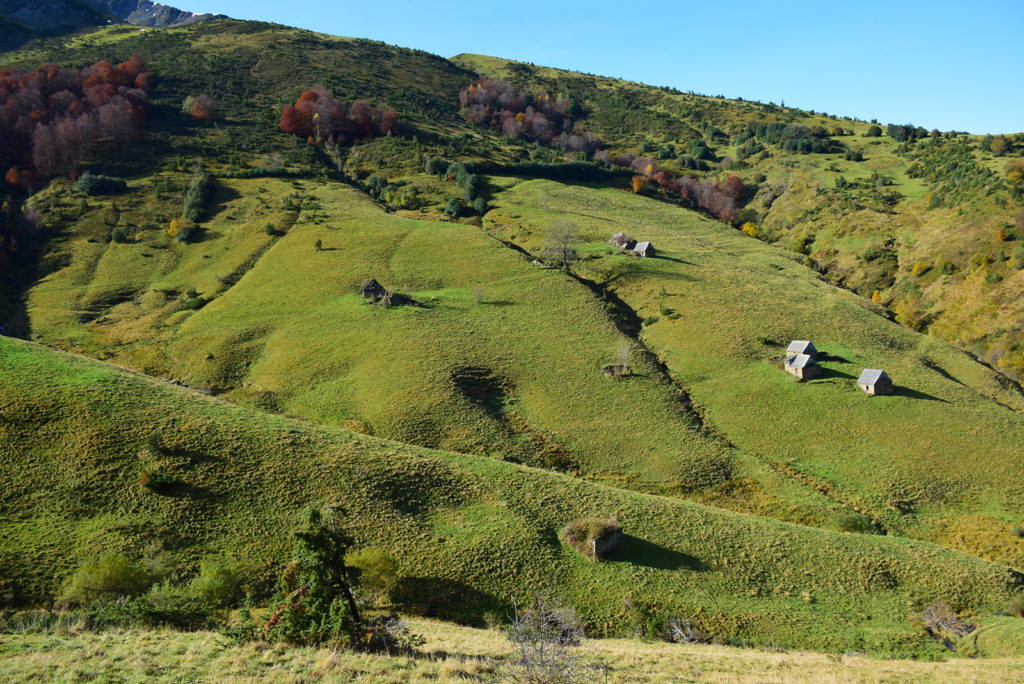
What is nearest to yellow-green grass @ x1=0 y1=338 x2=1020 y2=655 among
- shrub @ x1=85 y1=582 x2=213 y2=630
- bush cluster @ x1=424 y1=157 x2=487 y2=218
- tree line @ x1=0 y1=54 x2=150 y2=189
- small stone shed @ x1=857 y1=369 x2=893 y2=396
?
shrub @ x1=85 y1=582 x2=213 y2=630

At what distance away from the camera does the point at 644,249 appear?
88.9 metres

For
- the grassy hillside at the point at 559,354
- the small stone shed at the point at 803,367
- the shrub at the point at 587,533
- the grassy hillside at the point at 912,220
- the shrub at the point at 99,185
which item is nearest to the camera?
the shrub at the point at 587,533

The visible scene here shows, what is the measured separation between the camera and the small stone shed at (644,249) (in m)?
88.8

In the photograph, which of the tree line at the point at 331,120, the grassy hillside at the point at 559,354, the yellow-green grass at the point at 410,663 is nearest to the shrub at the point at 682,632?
the yellow-green grass at the point at 410,663

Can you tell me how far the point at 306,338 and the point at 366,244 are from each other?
28.0 m

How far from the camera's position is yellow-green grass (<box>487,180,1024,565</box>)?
44.5 m

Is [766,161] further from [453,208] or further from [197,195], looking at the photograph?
[197,195]

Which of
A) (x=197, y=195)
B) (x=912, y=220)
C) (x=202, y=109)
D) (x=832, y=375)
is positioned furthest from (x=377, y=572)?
(x=202, y=109)

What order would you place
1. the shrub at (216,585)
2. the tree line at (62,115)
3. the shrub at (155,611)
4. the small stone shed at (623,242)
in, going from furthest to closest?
1. the tree line at (62,115)
2. the small stone shed at (623,242)
3. the shrub at (216,585)
4. the shrub at (155,611)

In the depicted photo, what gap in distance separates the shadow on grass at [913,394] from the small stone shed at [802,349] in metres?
8.00

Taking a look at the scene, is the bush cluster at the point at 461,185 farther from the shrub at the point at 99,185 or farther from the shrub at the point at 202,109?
the shrub at the point at 99,185

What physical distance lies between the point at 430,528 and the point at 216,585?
11595 millimetres

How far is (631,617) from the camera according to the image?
29.4 meters

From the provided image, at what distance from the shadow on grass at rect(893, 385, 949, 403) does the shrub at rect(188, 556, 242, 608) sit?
2352 inches
